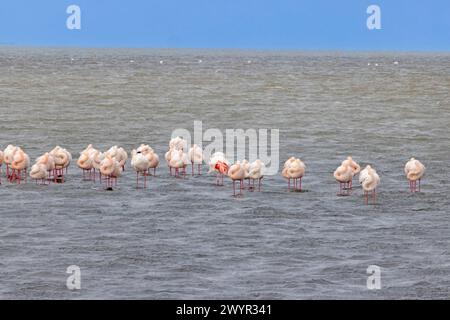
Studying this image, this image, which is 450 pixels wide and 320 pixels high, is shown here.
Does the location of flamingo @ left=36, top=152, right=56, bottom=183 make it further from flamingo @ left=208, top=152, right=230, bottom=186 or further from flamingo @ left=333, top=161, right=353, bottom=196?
flamingo @ left=333, top=161, right=353, bottom=196

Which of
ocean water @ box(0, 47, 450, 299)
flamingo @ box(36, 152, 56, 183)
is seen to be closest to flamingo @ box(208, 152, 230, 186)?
ocean water @ box(0, 47, 450, 299)

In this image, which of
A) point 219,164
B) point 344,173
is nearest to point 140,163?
point 219,164

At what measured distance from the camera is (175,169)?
24.5 meters

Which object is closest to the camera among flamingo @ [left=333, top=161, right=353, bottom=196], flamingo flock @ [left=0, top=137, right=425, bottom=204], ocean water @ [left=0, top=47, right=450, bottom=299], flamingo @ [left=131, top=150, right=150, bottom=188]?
ocean water @ [left=0, top=47, right=450, bottom=299]

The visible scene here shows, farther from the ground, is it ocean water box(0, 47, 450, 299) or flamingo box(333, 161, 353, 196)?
→ flamingo box(333, 161, 353, 196)

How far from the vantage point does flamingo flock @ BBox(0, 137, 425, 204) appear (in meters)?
21.7

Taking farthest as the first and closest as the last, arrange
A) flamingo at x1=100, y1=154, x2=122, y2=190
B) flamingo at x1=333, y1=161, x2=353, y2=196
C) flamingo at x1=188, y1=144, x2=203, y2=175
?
1. flamingo at x1=188, y1=144, x2=203, y2=175
2. flamingo at x1=100, y1=154, x2=122, y2=190
3. flamingo at x1=333, y1=161, x2=353, y2=196

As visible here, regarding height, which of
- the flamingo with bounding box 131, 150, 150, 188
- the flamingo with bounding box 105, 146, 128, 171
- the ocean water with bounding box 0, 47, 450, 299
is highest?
the flamingo with bounding box 105, 146, 128, 171

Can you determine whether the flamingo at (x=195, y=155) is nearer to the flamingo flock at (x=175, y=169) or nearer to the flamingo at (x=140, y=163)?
the flamingo flock at (x=175, y=169)

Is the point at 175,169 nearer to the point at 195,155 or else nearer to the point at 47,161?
the point at 195,155

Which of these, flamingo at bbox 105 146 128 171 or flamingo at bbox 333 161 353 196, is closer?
flamingo at bbox 333 161 353 196

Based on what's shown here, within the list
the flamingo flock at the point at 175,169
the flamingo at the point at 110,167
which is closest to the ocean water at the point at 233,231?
the flamingo flock at the point at 175,169
